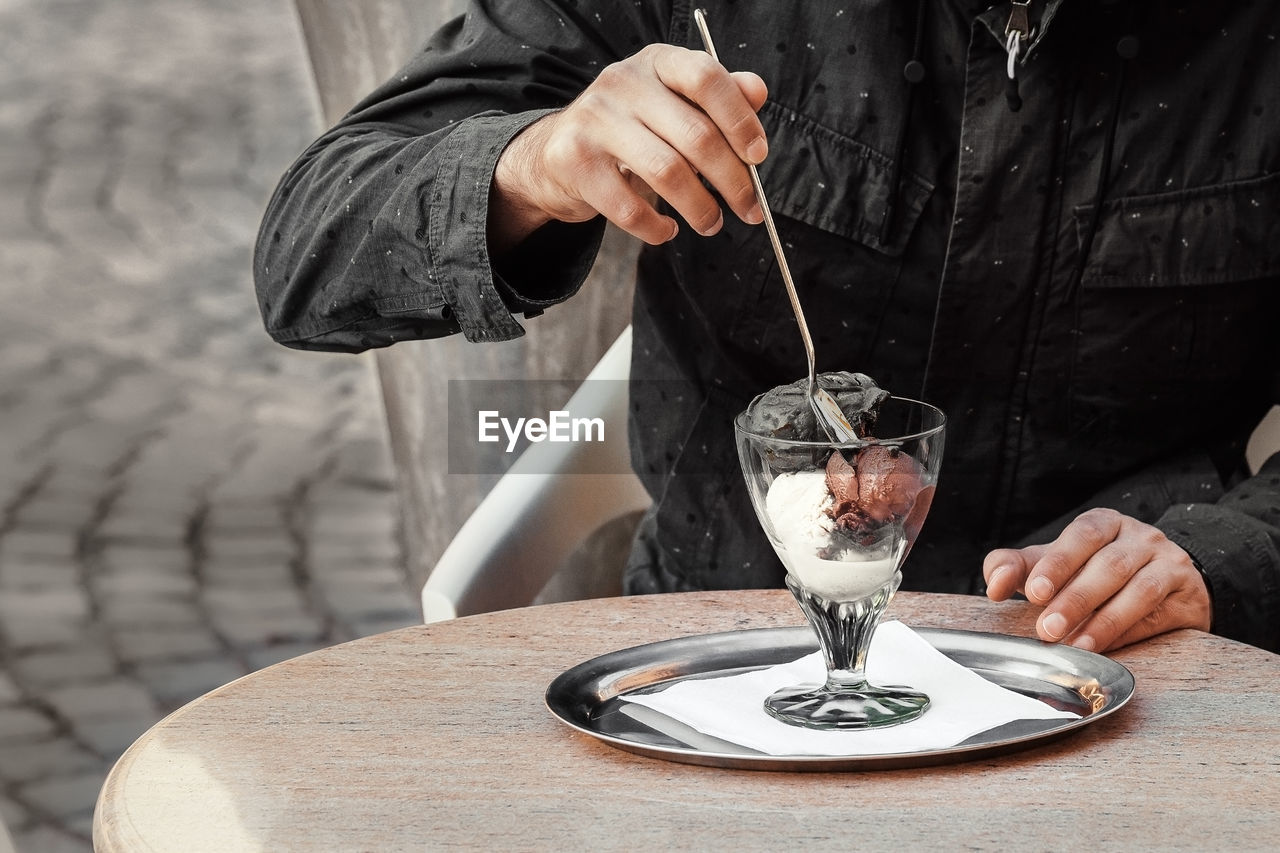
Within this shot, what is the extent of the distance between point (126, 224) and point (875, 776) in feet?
6.76

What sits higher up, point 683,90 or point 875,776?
point 683,90

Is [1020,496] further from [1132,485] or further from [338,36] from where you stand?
[338,36]

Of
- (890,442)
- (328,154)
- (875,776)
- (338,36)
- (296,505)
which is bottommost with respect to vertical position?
(296,505)

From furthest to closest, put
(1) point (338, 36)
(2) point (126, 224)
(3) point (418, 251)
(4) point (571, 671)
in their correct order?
(2) point (126, 224), (1) point (338, 36), (3) point (418, 251), (4) point (571, 671)

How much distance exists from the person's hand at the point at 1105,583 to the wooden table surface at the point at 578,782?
43 mm

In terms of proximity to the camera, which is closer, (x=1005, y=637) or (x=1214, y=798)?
(x=1214, y=798)

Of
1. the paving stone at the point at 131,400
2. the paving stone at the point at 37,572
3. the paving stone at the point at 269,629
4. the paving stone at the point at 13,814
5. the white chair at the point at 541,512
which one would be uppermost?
the white chair at the point at 541,512

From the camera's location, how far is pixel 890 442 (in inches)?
28.4

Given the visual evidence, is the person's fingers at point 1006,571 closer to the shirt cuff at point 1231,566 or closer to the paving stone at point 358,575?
the shirt cuff at point 1231,566

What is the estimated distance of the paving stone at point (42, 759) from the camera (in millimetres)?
2268

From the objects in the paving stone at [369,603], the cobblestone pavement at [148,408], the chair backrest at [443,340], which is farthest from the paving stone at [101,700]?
the chair backrest at [443,340]

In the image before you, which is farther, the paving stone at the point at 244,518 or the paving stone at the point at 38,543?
the paving stone at the point at 244,518

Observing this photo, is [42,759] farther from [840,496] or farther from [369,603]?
[840,496]

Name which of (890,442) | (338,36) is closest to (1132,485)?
(890,442)
